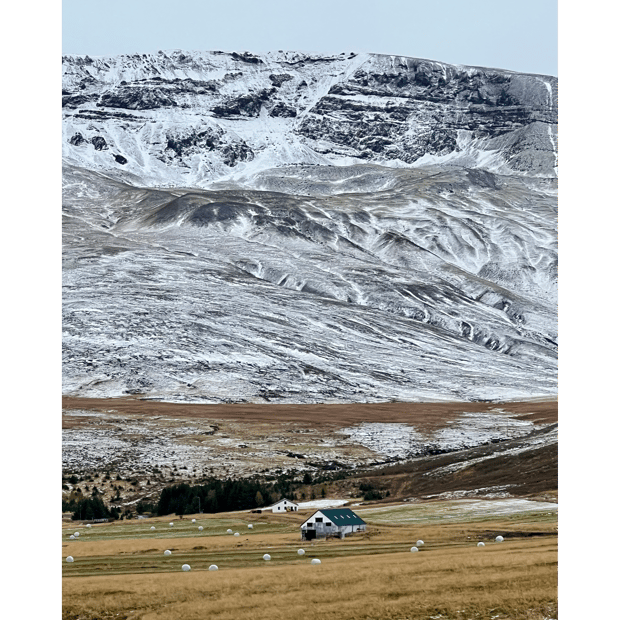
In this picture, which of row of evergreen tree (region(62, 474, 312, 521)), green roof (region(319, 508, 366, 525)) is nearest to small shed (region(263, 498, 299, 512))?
row of evergreen tree (region(62, 474, 312, 521))

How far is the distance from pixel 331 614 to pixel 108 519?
30318 mm

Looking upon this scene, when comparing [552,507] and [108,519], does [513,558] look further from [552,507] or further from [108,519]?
[108,519]

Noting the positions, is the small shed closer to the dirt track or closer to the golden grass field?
the golden grass field

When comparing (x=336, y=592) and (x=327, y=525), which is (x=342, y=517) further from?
(x=336, y=592)

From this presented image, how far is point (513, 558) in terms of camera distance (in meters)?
54.5

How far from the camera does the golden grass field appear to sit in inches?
1898

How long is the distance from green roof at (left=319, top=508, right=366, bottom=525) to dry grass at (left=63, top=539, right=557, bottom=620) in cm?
867

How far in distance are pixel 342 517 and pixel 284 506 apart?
1073 cm

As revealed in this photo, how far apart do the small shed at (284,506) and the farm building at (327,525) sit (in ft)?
32.2

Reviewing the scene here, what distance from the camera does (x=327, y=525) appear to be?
63094 mm

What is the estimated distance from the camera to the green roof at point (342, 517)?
63250mm

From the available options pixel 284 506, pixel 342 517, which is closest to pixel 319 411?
pixel 284 506

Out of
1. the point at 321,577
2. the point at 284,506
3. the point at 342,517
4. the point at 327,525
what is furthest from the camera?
the point at 284,506

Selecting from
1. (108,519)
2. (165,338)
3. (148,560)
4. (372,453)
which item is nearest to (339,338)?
(165,338)
